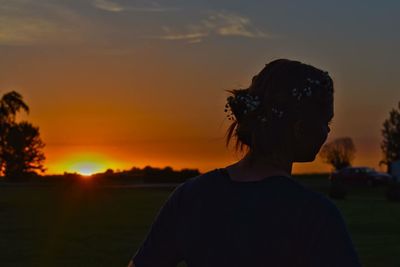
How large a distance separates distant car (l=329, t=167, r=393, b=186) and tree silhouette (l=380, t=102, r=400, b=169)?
34171 millimetres

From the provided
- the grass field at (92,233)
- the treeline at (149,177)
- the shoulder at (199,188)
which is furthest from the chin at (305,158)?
the treeline at (149,177)

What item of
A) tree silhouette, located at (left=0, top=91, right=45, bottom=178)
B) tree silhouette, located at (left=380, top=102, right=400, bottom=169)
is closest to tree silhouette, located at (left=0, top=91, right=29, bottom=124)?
tree silhouette, located at (left=0, top=91, right=45, bottom=178)

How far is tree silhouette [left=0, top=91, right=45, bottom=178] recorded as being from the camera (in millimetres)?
58250

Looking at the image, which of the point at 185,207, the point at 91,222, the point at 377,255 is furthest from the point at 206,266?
the point at 91,222

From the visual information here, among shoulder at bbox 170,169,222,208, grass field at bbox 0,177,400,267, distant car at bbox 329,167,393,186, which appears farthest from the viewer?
distant car at bbox 329,167,393,186

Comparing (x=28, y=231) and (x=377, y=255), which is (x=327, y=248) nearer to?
(x=377, y=255)

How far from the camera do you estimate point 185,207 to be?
7.18 ft

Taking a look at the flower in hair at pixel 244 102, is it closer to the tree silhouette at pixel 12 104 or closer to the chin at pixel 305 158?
the chin at pixel 305 158

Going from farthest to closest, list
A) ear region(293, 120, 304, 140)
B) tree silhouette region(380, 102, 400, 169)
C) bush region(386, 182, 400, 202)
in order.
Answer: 1. tree silhouette region(380, 102, 400, 169)
2. bush region(386, 182, 400, 202)
3. ear region(293, 120, 304, 140)

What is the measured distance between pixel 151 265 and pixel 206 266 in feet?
0.72

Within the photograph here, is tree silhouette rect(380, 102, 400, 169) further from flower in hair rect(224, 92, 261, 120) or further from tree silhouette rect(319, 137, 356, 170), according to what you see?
flower in hair rect(224, 92, 261, 120)

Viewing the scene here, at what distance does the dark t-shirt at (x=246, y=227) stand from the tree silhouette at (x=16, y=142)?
187 feet

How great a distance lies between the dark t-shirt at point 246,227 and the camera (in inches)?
74.9

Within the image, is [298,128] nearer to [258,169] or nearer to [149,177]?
[258,169]
